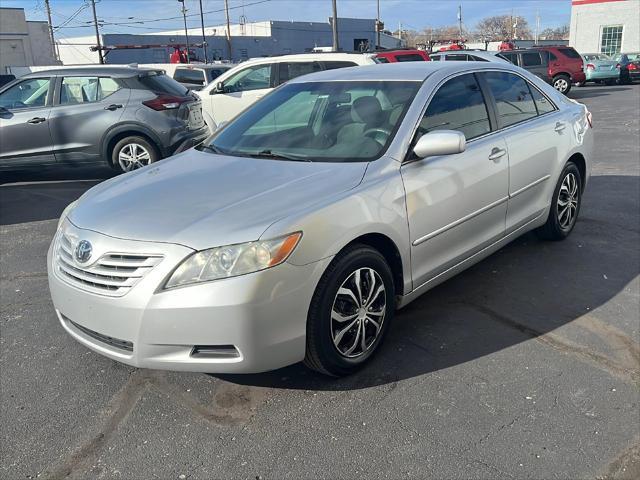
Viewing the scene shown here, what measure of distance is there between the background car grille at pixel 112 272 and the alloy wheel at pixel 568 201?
3.75 m

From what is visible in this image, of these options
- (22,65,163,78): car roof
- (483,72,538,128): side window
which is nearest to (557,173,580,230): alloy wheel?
(483,72,538,128): side window

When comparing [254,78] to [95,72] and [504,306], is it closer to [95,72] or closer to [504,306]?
[95,72]

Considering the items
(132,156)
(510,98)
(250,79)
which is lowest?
(132,156)

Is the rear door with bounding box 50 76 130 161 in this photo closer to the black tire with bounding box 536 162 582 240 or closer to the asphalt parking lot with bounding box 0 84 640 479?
the asphalt parking lot with bounding box 0 84 640 479

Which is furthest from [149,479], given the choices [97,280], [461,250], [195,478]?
[461,250]

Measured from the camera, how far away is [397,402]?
304 cm

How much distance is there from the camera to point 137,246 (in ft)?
9.11

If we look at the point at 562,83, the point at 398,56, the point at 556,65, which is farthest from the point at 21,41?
the point at 398,56

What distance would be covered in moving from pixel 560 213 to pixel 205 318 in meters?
3.70

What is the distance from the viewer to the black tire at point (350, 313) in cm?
294

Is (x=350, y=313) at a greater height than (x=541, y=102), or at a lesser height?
lesser

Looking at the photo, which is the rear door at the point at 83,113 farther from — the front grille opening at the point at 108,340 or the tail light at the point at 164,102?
the front grille opening at the point at 108,340

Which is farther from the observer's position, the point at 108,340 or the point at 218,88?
the point at 218,88

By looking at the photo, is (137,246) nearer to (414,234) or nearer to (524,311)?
(414,234)
